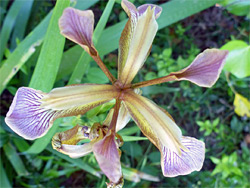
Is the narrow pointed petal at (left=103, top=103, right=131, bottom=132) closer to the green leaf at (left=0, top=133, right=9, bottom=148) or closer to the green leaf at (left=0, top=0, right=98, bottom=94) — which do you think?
the green leaf at (left=0, top=0, right=98, bottom=94)

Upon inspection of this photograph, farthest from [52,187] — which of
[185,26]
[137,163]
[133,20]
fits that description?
[185,26]

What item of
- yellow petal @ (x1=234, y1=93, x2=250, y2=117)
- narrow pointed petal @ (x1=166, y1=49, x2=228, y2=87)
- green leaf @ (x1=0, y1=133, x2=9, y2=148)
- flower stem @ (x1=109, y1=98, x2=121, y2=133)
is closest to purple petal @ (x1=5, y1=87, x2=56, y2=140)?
flower stem @ (x1=109, y1=98, x2=121, y2=133)

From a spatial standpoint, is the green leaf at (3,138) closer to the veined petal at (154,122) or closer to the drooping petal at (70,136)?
the drooping petal at (70,136)

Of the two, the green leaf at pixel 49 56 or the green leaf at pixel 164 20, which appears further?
the green leaf at pixel 164 20

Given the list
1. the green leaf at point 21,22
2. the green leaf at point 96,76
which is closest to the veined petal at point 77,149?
the green leaf at point 96,76

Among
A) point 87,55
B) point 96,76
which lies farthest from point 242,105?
point 87,55

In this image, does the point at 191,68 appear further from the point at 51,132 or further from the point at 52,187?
the point at 52,187
